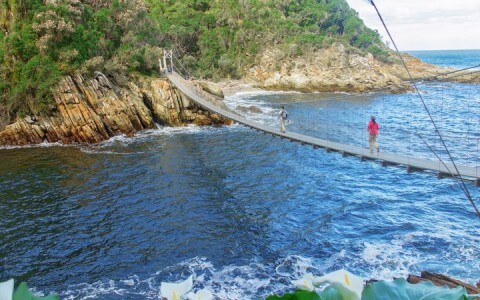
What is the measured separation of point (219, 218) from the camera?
33.3ft

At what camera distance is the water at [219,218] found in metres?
7.78

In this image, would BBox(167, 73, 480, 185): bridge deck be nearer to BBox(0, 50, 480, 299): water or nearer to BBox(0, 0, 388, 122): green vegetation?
BBox(0, 50, 480, 299): water

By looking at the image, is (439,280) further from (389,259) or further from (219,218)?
(219,218)

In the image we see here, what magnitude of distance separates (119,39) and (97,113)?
656 cm

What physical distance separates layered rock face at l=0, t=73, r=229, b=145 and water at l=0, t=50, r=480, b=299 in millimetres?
1040

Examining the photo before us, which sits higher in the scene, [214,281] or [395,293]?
[395,293]

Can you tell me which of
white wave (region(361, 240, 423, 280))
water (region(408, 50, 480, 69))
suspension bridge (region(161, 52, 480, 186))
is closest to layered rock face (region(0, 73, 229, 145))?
suspension bridge (region(161, 52, 480, 186))

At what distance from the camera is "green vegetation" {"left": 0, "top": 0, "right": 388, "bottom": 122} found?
18234mm

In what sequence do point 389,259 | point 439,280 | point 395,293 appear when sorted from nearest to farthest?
point 395,293 < point 439,280 < point 389,259

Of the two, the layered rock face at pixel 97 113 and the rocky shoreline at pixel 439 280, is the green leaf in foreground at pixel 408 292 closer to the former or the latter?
the rocky shoreline at pixel 439 280

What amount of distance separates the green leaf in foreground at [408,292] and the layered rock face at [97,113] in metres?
18.0

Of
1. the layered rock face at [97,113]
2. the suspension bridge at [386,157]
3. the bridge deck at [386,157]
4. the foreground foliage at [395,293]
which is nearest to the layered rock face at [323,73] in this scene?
the layered rock face at [97,113]

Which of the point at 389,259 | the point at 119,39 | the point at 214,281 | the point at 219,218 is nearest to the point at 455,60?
the point at 119,39

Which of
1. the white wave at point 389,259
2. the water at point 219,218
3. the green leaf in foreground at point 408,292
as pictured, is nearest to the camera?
the green leaf in foreground at point 408,292
